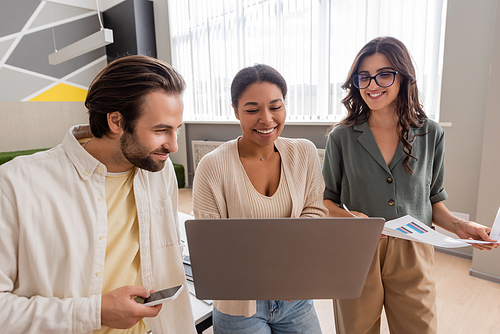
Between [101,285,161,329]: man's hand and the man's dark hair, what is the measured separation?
1.46 ft

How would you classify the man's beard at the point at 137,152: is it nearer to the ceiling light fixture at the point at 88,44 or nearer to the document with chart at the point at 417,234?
the document with chart at the point at 417,234

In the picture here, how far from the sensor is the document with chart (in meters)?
0.97

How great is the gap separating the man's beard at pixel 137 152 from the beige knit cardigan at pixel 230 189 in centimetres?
19

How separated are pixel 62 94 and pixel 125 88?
5.96 metres

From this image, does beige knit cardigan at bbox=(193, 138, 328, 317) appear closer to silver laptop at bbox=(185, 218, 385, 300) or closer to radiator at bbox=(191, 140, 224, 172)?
silver laptop at bbox=(185, 218, 385, 300)

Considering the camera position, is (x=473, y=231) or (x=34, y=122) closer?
(x=473, y=231)

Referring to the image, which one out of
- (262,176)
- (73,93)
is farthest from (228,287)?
(73,93)

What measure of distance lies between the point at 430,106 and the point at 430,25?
0.70m

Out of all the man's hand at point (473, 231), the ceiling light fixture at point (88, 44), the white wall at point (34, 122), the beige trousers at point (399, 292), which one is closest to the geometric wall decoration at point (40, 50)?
the white wall at point (34, 122)

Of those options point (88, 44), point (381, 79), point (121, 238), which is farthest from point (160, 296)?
point (88, 44)

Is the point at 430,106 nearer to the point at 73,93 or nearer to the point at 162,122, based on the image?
the point at 162,122

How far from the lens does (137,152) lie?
36.9 inches

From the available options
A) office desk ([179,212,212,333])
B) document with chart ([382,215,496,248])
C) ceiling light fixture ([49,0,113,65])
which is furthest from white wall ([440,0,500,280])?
ceiling light fixture ([49,0,113,65])

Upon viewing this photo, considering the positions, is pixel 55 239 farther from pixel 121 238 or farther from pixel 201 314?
pixel 201 314
